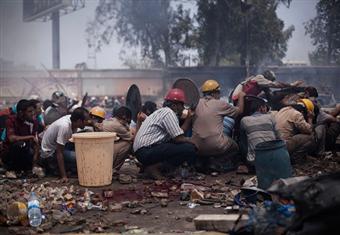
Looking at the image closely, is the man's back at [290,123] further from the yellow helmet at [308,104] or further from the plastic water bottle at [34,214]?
the plastic water bottle at [34,214]

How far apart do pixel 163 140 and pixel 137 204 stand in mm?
1464

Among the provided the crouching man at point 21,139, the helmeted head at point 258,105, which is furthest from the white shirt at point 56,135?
the helmeted head at point 258,105

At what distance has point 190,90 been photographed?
323 inches

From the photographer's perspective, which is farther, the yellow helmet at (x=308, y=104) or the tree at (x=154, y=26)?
the tree at (x=154, y=26)

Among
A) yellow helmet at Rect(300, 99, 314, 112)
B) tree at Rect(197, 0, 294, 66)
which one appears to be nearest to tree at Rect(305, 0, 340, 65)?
tree at Rect(197, 0, 294, 66)

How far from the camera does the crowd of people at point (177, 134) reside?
6863 millimetres

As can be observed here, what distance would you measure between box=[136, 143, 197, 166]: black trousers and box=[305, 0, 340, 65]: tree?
18.4 meters

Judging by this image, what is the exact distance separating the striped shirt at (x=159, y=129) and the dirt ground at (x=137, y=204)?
0.61 metres

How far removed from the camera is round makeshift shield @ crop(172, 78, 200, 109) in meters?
8.08

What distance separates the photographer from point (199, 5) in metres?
32.3

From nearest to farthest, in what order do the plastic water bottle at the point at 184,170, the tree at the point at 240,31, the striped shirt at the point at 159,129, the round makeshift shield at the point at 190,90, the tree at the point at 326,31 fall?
the striped shirt at the point at 159,129
the plastic water bottle at the point at 184,170
the round makeshift shield at the point at 190,90
the tree at the point at 326,31
the tree at the point at 240,31

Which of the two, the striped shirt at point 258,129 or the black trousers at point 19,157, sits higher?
the striped shirt at point 258,129

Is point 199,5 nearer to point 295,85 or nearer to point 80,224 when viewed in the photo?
point 295,85

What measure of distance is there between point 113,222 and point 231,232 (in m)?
1.66
